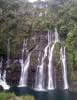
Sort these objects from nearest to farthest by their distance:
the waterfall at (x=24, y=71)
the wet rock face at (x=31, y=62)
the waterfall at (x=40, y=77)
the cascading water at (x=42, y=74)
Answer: the cascading water at (x=42, y=74) < the waterfall at (x=40, y=77) < the wet rock face at (x=31, y=62) < the waterfall at (x=24, y=71)

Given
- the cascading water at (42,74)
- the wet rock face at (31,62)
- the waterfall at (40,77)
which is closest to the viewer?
the cascading water at (42,74)

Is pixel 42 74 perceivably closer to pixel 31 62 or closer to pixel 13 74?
pixel 31 62

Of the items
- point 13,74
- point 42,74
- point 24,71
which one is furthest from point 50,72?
point 13,74

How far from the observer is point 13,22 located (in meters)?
27.6

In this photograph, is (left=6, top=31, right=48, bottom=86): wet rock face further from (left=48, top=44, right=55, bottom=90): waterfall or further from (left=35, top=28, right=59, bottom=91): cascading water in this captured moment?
(left=48, top=44, right=55, bottom=90): waterfall

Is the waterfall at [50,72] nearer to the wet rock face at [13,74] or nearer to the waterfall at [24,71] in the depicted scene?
the waterfall at [24,71]

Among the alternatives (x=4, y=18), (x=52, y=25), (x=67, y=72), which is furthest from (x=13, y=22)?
(x=67, y=72)

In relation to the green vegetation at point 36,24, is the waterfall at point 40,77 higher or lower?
lower

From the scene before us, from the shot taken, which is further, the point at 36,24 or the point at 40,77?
the point at 36,24

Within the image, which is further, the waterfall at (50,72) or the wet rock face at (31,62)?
the wet rock face at (31,62)

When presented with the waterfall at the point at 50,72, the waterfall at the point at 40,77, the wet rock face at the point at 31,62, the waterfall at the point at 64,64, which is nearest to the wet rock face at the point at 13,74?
the wet rock face at the point at 31,62

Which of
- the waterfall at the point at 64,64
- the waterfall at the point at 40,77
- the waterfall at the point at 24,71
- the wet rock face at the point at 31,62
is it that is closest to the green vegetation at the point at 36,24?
the waterfall at the point at 64,64

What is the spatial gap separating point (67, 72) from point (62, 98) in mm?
5761

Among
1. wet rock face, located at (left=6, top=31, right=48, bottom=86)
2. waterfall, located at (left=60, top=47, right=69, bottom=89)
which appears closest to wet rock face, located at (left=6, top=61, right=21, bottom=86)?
wet rock face, located at (left=6, top=31, right=48, bottom=86)
